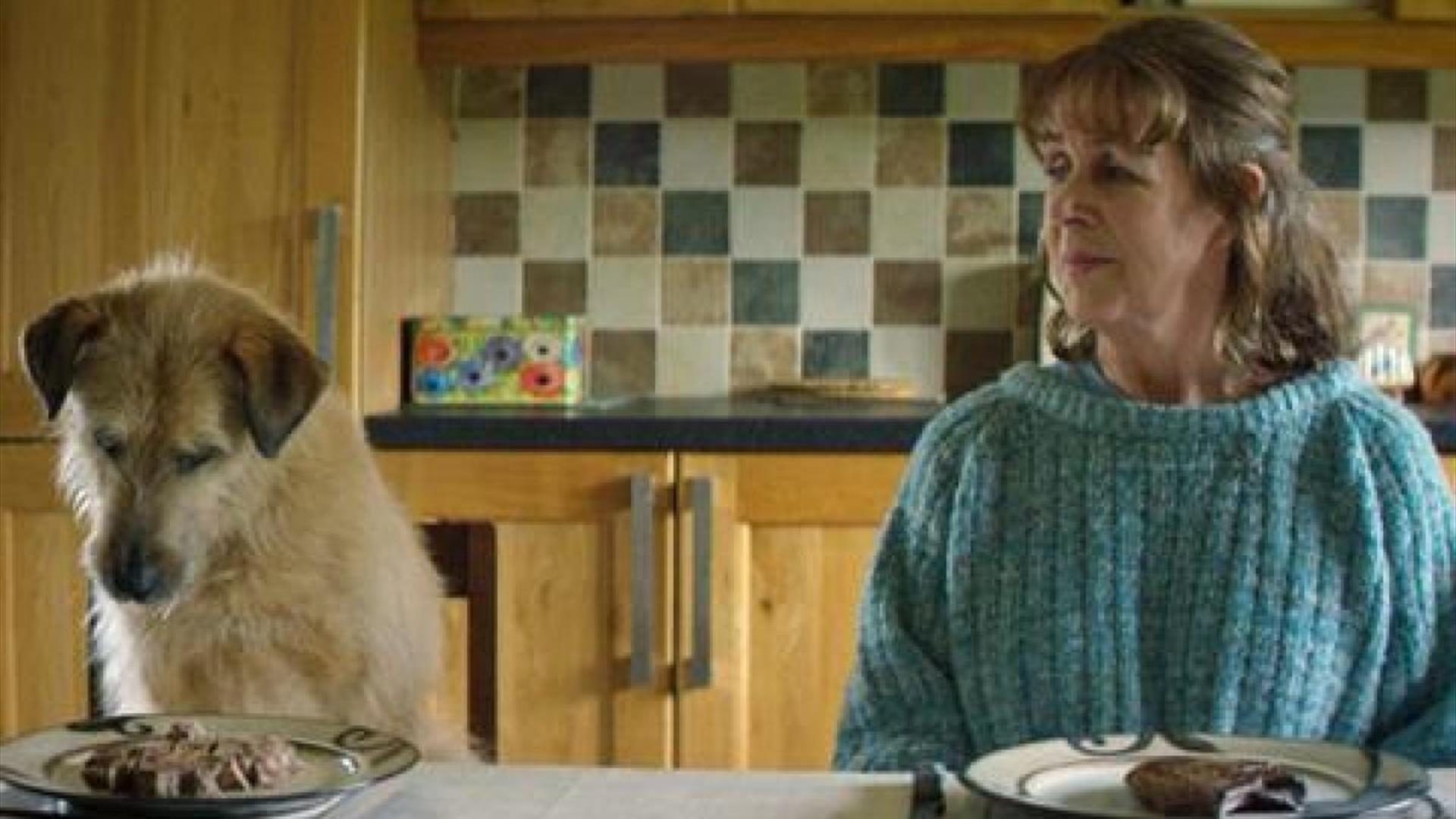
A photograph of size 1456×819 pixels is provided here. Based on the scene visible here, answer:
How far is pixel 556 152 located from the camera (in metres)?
3.35

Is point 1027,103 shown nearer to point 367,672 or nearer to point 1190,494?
point 1190,494

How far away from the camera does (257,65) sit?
112 inches

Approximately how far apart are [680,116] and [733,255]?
0.25 meters

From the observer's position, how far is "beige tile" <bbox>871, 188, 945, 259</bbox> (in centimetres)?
331

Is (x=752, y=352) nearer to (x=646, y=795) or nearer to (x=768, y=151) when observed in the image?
(x=768, y=151)

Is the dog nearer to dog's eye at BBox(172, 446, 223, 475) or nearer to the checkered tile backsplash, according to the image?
dog's eye at BBox(172, 446, 223, 475)

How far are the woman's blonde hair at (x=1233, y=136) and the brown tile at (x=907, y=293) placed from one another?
5.50 feet

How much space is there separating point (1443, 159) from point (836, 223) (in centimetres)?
100

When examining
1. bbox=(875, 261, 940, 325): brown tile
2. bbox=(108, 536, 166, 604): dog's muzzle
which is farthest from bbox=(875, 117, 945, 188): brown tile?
bbox=(108, 536, 166, 604): dog's muzzle

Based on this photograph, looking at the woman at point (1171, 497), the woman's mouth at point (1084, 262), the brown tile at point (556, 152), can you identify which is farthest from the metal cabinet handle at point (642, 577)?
the woman's mouth at point (1084, 262)

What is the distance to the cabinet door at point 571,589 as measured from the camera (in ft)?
8.98

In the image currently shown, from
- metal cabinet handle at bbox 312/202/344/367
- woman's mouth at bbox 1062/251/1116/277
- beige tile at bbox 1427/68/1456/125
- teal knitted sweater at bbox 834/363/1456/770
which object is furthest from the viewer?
beige tile at bbox 1427/68/1456/125

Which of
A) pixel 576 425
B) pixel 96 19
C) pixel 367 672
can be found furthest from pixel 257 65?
pixel 367 672

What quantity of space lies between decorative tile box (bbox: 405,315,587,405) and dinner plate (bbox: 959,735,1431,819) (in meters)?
2.04
